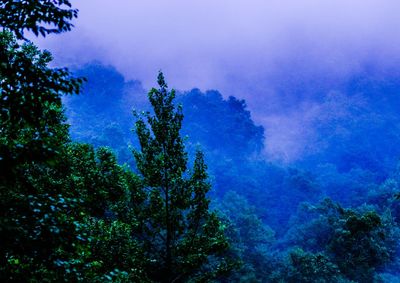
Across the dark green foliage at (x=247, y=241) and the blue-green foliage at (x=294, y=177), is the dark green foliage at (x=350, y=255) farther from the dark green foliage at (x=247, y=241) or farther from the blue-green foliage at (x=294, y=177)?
the dark green foliage at (x=247, y=241)

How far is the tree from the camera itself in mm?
13188

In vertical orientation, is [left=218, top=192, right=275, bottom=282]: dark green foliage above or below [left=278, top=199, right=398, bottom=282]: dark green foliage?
above

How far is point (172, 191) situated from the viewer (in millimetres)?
13234

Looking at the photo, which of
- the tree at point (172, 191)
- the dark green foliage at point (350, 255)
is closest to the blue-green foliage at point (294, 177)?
the dark green foliage at point (350, 255)

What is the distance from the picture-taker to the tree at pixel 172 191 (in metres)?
13.2

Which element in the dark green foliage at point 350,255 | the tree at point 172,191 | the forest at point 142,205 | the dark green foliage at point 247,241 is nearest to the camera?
the forest at point 142,205

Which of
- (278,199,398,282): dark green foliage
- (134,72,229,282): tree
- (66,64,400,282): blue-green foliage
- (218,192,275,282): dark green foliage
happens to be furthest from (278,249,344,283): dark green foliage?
(134,72,229,282): tree

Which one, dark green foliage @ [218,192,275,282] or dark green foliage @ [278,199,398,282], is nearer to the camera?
dark green foliage @ [278,199,398,282]

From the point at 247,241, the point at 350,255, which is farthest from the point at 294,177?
the point at 350,255

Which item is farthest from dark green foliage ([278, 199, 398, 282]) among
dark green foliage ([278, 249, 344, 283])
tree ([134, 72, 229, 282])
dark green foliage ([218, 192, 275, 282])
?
tree ([134, 72, 229, 282])

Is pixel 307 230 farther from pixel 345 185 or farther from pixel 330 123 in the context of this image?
pixel 330 123

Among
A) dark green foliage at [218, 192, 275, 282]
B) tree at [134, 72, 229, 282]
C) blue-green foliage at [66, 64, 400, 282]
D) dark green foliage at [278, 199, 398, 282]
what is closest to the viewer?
tree at [134, 72, 229, 282]

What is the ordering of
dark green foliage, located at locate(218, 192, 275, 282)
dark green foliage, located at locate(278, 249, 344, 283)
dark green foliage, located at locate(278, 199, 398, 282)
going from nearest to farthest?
dark green foliage, located at locate(278, 199, 398, 282) → dark green foliage, located at locate(278, 249, 344, 283) → dark green foliage, located at locate(218, 192, 275, 282)

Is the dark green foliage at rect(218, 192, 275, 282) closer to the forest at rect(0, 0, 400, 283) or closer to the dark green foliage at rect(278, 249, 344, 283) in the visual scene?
the forest at rect(0, 0, 400, 283)
